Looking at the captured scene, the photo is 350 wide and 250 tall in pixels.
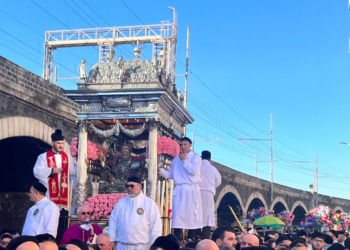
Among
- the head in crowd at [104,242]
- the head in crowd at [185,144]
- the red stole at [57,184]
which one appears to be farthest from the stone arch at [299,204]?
the head in crowd at [104,242]

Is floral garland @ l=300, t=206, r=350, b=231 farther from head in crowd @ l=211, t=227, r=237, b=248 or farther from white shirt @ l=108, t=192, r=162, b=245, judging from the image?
white shirt @ l=108, t=192, r=162, b=245

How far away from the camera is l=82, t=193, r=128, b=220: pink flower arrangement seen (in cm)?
1115

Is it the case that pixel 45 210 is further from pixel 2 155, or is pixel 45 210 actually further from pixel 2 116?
pixel 2 155

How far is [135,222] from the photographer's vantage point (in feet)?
25.0

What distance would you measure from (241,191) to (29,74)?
1108 inches

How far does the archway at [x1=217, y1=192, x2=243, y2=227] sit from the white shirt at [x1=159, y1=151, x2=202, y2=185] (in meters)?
30.6

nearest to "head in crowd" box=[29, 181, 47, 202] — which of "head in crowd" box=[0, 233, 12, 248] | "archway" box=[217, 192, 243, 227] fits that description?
"head in crowd" box=[0, 233, 12, 248]

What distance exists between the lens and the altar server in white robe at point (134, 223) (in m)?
7.62

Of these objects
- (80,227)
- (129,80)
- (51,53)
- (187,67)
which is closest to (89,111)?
(129,80)

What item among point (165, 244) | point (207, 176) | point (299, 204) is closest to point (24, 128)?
point (207, 176)

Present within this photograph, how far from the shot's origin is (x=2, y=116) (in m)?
14.3

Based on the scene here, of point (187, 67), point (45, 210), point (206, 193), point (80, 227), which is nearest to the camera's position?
point (45, 210)

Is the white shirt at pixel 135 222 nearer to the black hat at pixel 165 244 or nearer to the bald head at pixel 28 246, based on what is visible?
the black hat at pixel 165 244

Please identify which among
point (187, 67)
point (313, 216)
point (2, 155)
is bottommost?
point (313, 216)
